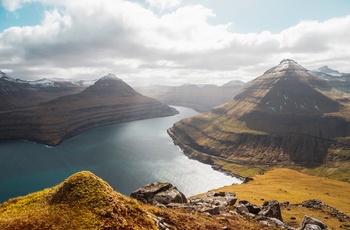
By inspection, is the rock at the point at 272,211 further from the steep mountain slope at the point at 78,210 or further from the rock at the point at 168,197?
the steep mountain slope at the point at 78,210

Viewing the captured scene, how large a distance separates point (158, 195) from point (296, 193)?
82.3 metres

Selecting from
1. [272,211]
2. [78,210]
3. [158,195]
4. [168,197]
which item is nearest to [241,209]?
[272,211]

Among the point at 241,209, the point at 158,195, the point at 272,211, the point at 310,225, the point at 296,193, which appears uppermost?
the point at 158,195

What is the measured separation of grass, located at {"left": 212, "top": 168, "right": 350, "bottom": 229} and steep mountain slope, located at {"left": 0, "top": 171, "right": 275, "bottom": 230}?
39.3 m

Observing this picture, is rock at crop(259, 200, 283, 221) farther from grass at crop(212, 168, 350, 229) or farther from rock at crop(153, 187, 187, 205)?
rock at crop(153, 187, 187, 205)

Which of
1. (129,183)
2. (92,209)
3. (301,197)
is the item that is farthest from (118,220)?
(129,183)

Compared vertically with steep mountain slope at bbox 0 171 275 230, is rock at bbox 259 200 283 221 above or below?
below

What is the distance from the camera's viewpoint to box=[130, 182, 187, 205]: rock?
35906mm

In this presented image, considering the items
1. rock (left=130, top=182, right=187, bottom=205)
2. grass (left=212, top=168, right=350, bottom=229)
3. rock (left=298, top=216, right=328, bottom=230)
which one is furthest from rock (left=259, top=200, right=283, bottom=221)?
rock (left=130, top=182, right=187, bottom=205)

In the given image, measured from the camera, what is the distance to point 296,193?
9969 centimetres

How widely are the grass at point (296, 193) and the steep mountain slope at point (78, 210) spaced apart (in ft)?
129

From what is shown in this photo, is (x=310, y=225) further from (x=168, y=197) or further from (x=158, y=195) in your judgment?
(x=158, y=195)

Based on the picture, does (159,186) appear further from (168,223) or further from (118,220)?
(118,220)

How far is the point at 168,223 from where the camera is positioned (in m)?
23.9
